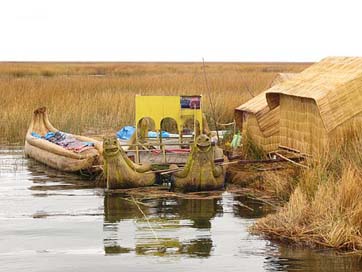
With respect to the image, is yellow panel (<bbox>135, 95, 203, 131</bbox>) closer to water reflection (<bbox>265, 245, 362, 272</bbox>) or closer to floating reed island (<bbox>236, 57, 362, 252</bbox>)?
floating reed island (<bbox>236, 57, 362, 252</bbox>)

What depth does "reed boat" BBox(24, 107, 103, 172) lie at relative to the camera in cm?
1688

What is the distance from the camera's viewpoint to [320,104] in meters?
13.6

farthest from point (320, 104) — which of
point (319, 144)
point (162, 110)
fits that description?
point (162, 110)

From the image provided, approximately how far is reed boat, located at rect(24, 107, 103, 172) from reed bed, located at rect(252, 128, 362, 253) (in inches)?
240

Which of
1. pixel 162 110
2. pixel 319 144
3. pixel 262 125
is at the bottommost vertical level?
pixel 319 144

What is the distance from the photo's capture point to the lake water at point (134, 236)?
959cm

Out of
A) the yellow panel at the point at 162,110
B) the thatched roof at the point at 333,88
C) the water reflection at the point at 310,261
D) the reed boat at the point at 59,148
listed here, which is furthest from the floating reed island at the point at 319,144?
the reed boat at the point at 59,148

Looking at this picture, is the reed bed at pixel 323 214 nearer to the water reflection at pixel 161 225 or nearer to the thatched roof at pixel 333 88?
the water reflection at pixel 161 225

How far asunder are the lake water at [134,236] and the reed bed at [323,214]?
206 millimetres

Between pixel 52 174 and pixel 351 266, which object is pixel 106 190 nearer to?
pixel 52 174

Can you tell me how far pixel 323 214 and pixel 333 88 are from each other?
3.92m

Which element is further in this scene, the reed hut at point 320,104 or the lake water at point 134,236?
the reed hut at point 320,104

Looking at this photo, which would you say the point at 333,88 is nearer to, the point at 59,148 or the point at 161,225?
the point at 161,225
